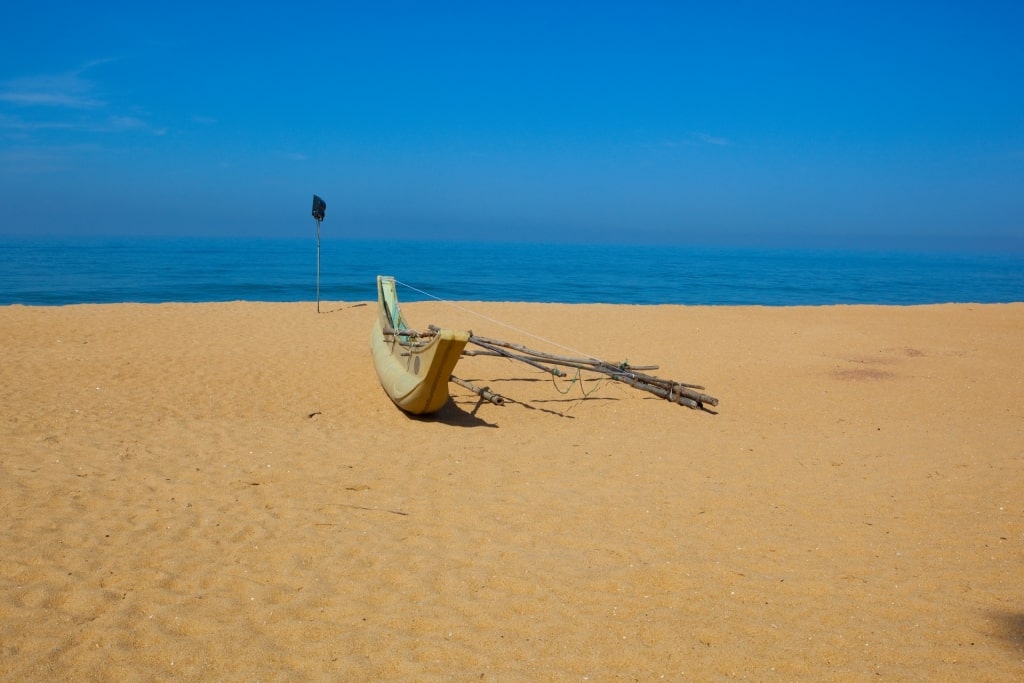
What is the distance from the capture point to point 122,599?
3734mm

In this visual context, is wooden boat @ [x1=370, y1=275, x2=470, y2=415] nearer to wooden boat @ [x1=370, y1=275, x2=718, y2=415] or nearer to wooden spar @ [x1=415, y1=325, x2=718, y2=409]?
Result: wooden boat @ [x1=370, y1=275, x2=718, y2=415]

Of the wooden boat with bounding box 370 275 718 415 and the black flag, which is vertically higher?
the black flag

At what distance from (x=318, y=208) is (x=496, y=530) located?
50.7ft

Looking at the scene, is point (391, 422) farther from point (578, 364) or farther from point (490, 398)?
point (578, 364)

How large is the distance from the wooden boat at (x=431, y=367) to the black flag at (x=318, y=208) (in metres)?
7.27

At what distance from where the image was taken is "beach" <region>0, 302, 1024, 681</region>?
11.3 feet

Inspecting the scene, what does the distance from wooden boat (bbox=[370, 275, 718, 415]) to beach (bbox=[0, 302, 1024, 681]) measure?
0.34 metres

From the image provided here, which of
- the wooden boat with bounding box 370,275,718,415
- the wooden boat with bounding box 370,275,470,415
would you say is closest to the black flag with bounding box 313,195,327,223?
the wooden boat with bounding box 370,275,718,415

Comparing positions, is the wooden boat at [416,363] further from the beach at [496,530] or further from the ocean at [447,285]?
the ocean at [447,285]

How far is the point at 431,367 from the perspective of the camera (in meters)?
8.08

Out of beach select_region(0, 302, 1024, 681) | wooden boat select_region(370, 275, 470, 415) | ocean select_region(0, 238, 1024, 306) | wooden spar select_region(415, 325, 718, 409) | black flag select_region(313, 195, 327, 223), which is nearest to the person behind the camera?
beach select_region(0, 302, 1024, 681)

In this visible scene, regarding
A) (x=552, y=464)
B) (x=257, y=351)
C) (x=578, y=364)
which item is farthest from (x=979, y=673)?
(x=257, y=351)

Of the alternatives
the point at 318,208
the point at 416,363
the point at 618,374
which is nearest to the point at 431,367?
the point at 416,363

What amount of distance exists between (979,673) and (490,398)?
709 cm
